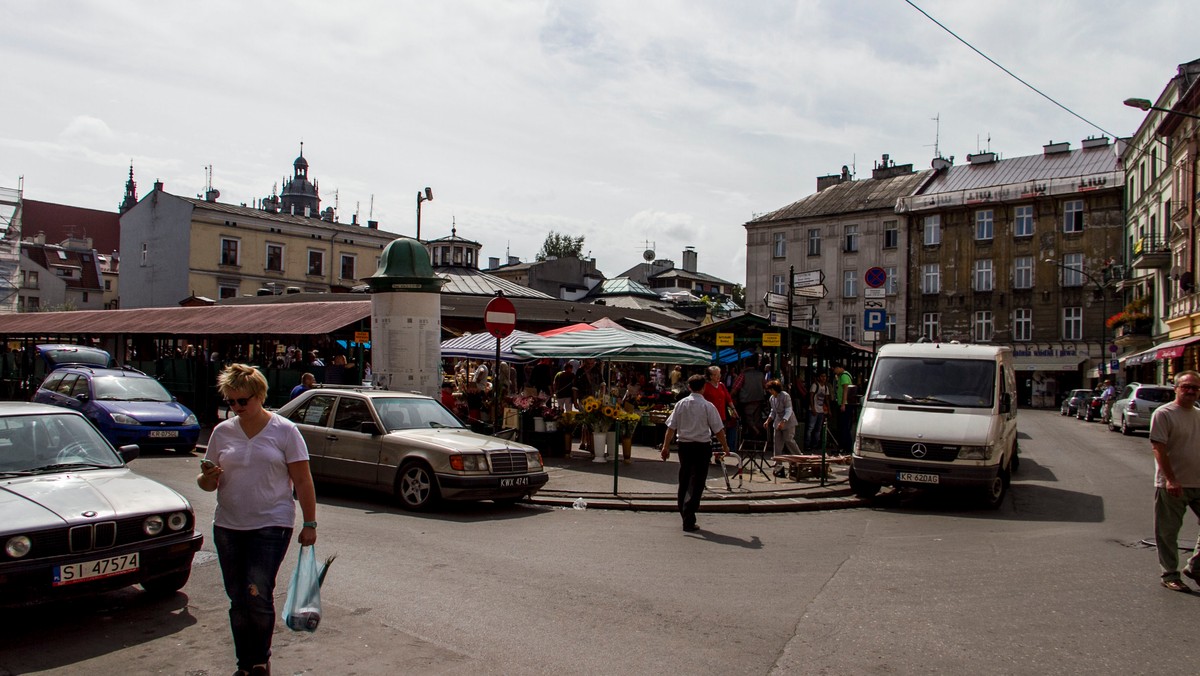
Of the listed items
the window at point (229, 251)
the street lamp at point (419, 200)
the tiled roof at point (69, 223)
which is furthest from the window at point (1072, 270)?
the tiled roof at point (69, 223)

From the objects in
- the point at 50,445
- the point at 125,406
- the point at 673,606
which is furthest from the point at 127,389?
the point at 673,606

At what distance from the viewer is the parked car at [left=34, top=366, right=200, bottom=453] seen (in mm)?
15961

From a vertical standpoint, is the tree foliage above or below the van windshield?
above

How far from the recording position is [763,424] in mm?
17703

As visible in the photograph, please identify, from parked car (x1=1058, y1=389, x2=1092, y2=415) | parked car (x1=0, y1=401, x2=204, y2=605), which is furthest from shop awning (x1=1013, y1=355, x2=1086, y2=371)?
parked car (x1=0, y1=401, x2=204, y2=605)

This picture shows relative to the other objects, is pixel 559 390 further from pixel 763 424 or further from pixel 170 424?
pixel 170 424

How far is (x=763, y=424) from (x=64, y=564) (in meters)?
13.6

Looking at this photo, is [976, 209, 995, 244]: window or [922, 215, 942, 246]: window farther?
[922, 215, 942, 246]: window

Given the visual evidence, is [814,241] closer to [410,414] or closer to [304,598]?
[410,414]

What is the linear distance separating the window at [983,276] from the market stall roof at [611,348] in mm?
42343

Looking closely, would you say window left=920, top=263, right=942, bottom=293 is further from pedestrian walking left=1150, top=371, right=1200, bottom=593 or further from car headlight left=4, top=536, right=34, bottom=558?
car headlight left=4, top=536, right=34, bottom=558

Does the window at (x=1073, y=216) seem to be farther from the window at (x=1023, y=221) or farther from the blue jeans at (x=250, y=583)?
the blue jeans at (x=250, y=583)

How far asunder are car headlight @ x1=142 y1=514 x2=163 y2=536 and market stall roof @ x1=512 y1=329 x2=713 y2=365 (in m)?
10.6

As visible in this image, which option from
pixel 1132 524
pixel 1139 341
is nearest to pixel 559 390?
pixel 1132 524
